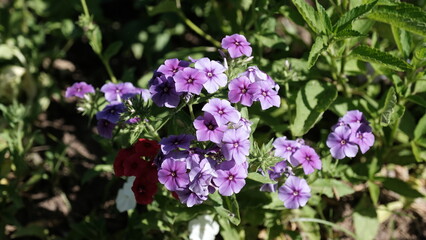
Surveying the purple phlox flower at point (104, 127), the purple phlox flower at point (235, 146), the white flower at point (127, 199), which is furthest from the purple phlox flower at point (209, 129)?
the white flower at point (127, 199)

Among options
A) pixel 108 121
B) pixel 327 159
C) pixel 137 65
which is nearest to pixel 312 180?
pixel 327 159

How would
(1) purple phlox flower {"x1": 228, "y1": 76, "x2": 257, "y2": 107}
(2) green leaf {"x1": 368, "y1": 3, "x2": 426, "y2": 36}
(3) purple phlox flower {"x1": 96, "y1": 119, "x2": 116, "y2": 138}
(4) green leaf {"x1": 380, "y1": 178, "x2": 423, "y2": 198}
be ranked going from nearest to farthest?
1. (1) purple phlox flower {"x1": 228, "y1": 76, "x2": 257, "y2": 107}
2. (2) green leaf {"x1": 368, "y1": 3, "x2": 426, "y2": 36}
3. (3) purple phlox flower {"x1": 96, "y1": 119, "x2": 116, "y2": 138}
4. (4) green leaf {"x1": 380, "y1": 178, "x2": 423, "y2": 198}

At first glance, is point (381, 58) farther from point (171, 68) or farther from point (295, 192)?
point (171, 68)

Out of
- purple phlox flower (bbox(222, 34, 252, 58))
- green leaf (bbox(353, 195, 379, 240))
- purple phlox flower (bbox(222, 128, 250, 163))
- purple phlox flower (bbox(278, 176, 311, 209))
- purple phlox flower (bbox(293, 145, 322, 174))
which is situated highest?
purple phlox flower (bbox(222, 34, 252, 58))

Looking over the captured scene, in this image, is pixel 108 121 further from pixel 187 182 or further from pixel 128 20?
pixel 128 20

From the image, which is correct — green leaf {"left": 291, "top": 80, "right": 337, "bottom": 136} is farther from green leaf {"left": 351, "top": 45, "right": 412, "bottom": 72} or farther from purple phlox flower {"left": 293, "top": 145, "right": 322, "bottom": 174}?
green leaf {"left": 351, "top": 45, "right": 412, "bottom": 72}

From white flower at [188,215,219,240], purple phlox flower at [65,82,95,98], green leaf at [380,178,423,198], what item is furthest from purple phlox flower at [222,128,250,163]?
green leaf at [380,178,423,198]
